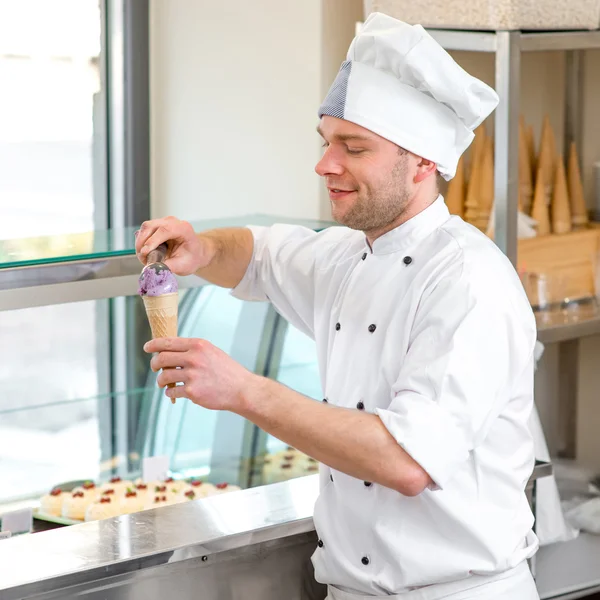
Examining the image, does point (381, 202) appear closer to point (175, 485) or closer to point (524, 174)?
point (175, 485)

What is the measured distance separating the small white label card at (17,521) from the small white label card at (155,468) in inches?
16.3

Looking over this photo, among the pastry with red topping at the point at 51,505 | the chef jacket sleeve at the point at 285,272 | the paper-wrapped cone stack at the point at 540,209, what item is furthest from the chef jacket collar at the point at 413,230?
the paper-wrapped cone stack at the point at 540,209

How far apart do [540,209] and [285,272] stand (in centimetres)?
152

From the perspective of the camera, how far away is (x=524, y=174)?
3.34m

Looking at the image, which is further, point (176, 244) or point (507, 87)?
point (507, 87)

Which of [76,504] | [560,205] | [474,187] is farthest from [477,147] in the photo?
[76,504]

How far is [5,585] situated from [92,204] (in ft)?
8.21

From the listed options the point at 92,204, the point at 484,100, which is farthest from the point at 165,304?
the point at 92,204

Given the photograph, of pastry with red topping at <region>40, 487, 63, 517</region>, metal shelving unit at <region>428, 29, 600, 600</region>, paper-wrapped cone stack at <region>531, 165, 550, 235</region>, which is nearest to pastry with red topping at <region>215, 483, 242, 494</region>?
pastry with red topping at <region>40, 487, 63, 517</region>

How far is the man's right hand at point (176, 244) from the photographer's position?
1.86 meters

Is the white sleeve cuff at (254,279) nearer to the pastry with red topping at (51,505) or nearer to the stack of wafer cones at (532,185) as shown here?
the pastry with red topping at (51,505)

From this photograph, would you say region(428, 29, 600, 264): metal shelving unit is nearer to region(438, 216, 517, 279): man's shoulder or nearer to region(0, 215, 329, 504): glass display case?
region(0, 215, 329, 504): glass display case

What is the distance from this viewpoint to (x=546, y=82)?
11.2 feet

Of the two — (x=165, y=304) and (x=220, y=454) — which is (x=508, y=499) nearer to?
(x=165, y=304)
